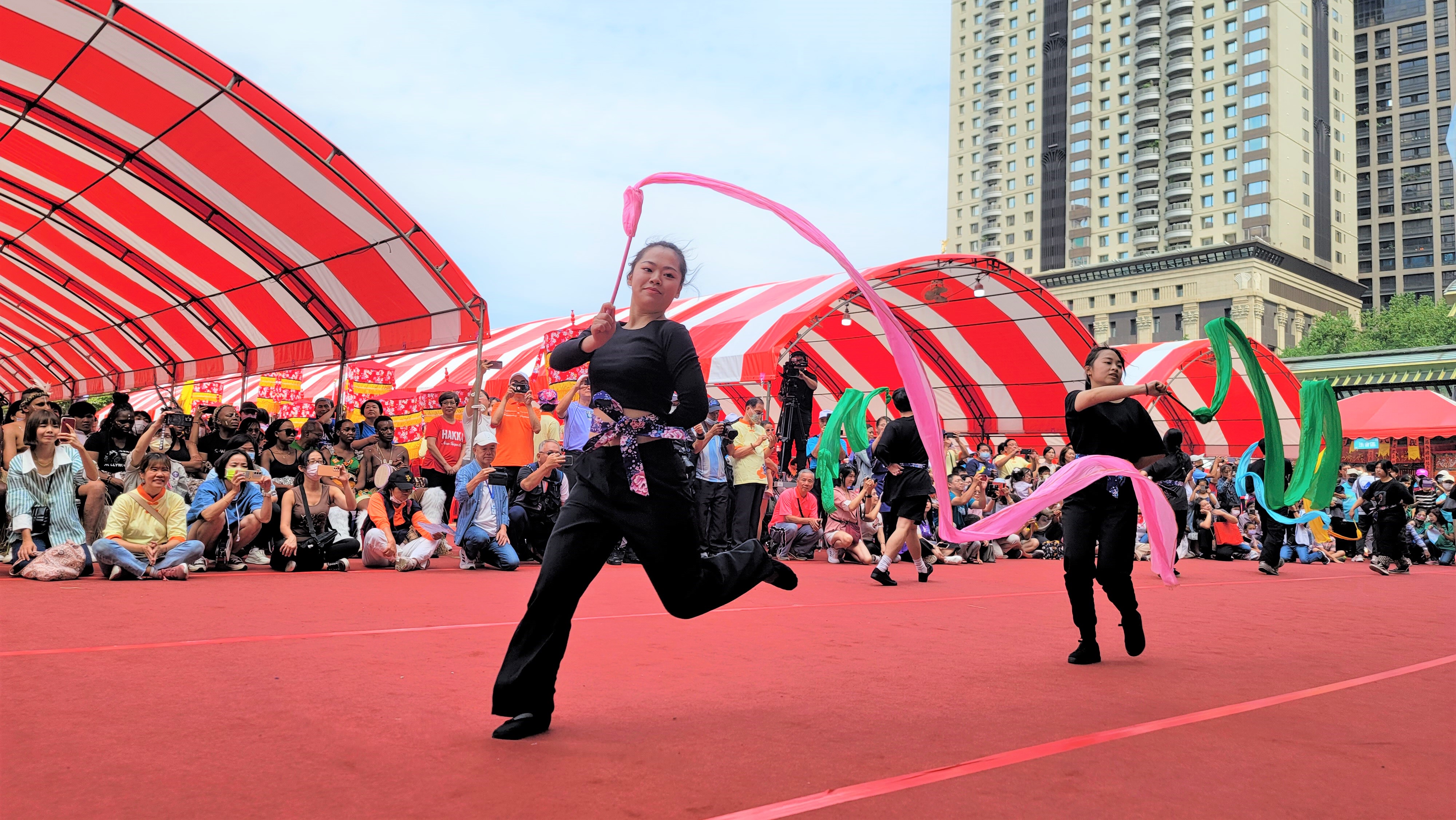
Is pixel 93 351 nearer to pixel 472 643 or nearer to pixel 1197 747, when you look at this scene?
pixel 472 643

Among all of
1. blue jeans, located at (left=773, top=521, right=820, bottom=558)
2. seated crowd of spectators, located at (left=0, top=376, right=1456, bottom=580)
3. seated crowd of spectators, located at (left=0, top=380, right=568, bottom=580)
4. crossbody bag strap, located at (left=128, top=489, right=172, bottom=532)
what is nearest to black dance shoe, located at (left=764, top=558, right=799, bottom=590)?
seated crowd of spectators, located at (left=0, top=376, right=1456, bottom=580)

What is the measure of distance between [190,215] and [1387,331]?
65354 millimetres

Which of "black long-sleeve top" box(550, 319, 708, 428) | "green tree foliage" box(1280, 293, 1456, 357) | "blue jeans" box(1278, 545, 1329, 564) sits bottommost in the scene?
"blue jeans" box(1278, 545, 1329, 564)

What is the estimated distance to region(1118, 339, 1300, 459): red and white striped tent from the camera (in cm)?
Answer: 2425

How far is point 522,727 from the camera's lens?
3.23 metres

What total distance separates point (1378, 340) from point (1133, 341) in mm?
21612

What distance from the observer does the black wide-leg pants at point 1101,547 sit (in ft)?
16.7

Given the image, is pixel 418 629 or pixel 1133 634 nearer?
pixel 1133 634

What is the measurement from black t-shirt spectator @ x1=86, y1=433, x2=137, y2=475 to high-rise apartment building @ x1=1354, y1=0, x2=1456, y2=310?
4022 inches

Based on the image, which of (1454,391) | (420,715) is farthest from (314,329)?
(1454,391)

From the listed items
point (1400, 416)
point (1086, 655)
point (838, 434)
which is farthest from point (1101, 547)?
point (1400, 416)

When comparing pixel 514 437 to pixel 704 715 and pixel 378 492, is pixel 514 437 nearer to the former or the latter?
pixel 378 492

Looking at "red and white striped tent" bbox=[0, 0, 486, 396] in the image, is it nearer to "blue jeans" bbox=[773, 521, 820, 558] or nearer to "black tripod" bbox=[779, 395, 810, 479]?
"blue jeans" bbox=[773, 521, 820, 558]

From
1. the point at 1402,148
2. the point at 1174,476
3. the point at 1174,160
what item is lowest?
the point at 1174,476
